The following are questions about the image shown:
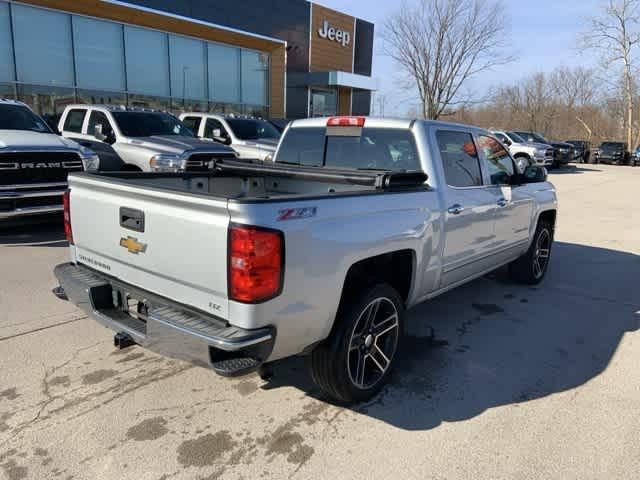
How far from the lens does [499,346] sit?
13.8 ft

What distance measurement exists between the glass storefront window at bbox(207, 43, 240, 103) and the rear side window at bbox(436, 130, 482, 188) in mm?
18407

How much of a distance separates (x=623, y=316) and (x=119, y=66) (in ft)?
57.6

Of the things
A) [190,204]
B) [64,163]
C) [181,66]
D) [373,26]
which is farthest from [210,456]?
[373,26]

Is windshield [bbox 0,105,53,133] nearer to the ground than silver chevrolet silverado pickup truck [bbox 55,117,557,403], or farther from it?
farther from it

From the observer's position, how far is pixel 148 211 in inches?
110

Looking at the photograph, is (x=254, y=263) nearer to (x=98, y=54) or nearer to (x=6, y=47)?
(x=6, y=47)

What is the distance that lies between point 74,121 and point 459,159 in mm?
8514

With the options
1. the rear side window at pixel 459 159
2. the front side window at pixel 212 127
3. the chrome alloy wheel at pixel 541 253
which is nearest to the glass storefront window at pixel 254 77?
the front side window at pixel 212 127

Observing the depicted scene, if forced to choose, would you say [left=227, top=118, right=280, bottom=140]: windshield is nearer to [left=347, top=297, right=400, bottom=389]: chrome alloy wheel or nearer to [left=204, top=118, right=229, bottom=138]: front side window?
[left=204, top=118, right=229, bottom=138]: front side window

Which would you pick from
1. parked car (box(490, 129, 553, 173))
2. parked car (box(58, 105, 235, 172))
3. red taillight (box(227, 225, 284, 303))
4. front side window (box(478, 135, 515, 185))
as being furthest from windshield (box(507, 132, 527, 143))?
red taillight (box(227, 225, 284, 303))

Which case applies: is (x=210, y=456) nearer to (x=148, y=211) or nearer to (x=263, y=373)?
(x=263, y=373)

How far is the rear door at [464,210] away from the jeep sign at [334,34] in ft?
81.7

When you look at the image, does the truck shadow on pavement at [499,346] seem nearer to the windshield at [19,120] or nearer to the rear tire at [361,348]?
the rear tire at [361,348]

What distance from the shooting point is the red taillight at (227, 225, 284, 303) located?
94.3 inches
